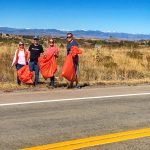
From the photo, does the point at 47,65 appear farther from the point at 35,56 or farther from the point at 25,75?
the point at 25,75

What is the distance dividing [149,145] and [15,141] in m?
2.01

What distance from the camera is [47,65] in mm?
15477

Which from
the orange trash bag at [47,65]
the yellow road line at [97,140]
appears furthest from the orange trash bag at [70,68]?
the yellow road line at [97,140]

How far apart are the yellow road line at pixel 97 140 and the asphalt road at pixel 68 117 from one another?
0.62 ft

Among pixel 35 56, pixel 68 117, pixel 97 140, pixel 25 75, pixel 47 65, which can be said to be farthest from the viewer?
pixel 35 56

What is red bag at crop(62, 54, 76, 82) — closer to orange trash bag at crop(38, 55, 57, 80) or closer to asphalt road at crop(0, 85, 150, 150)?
orange trash bag at crop(38, 55, 57, 80)

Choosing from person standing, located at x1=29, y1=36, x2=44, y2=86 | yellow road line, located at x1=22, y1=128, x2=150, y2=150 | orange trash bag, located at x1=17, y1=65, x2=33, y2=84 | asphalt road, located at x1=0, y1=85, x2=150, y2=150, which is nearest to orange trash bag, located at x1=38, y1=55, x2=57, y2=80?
person standing, located at x1=29, y1=36, x2=44, y2=86

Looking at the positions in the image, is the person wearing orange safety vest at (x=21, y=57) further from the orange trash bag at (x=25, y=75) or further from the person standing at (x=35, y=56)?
the orange trash bag at (x=25, y=75)

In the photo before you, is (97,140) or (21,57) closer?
(97,140)

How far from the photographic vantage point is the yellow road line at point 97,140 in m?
Answer: 7.00

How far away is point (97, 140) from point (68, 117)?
6.99 ft

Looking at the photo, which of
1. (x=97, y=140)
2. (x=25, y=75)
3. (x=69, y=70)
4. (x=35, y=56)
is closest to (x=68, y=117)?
(x=97, y=140)

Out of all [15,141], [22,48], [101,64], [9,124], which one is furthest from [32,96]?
[101,64]

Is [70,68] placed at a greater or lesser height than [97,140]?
greater
